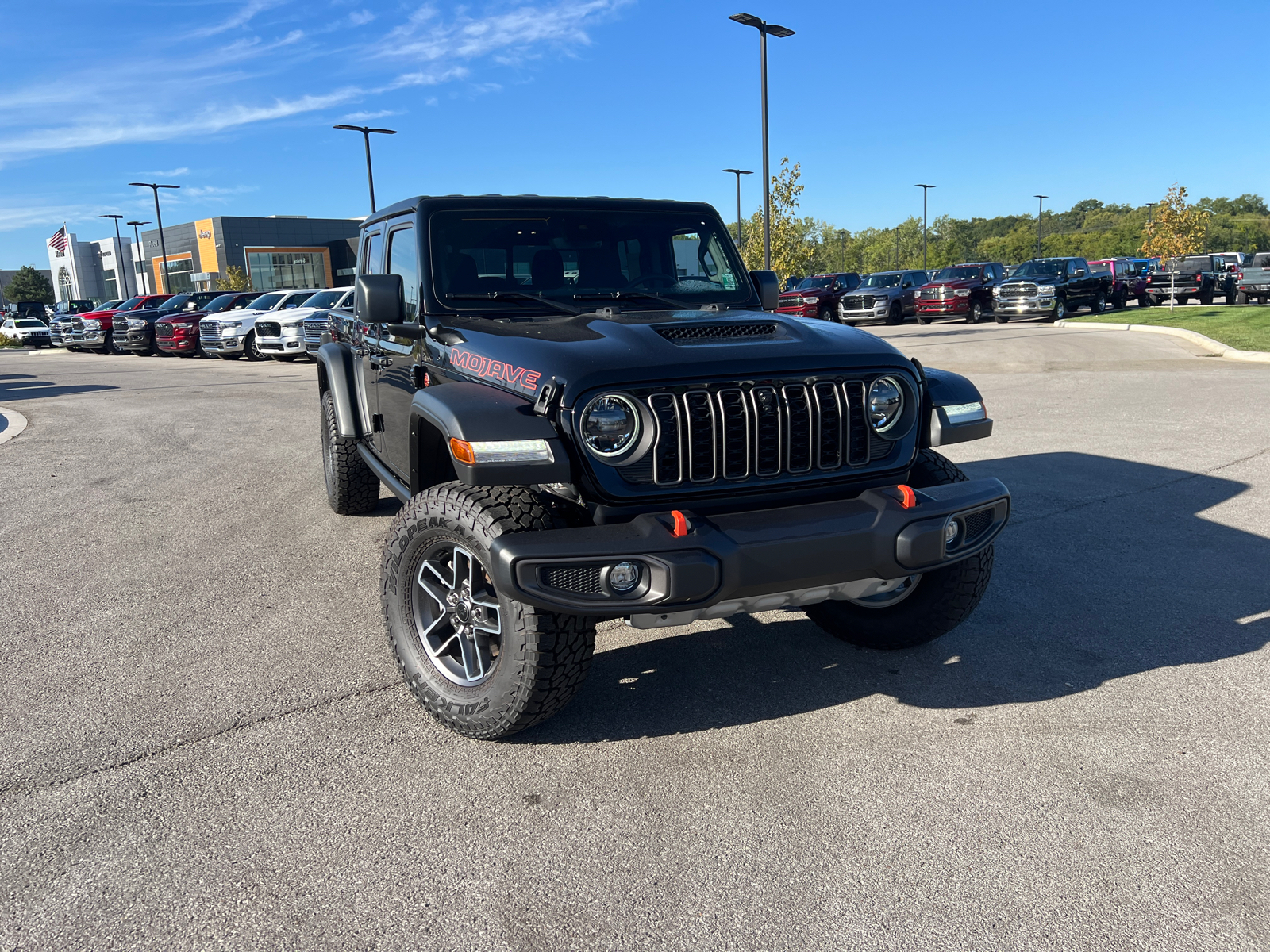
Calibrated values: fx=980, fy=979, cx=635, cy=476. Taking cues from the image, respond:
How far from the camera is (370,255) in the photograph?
564cm

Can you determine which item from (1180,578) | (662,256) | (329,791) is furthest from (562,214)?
(1180,578)

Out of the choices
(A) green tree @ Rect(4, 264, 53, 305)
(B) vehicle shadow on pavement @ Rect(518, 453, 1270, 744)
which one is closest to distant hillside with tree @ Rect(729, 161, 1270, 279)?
(B) vehicle shadow on pavement @ Rect(518, 453, 1270, 744)

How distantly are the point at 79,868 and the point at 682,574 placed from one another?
1884mm

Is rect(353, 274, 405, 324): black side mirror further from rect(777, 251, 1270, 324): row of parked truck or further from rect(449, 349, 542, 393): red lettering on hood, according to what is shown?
rect(777, 251, 1270, 324): row of parked truck

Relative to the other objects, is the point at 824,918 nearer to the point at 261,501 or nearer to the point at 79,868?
the point at 79,868

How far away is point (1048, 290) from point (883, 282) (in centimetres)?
553

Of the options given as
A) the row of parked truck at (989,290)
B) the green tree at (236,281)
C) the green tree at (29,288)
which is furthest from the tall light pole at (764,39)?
the green tree at (29,288)

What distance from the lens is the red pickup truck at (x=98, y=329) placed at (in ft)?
106

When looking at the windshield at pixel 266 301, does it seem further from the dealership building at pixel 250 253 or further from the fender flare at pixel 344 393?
the dealership building at pixel 250 253

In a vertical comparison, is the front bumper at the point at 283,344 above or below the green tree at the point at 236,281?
below

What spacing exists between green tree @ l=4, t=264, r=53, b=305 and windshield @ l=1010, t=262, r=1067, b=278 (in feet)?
395

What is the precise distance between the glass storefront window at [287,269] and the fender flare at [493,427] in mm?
73467

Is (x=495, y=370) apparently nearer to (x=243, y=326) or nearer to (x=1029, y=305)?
(x=243, y=326)

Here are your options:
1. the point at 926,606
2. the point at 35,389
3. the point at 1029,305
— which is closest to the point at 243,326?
the point at 35,389
